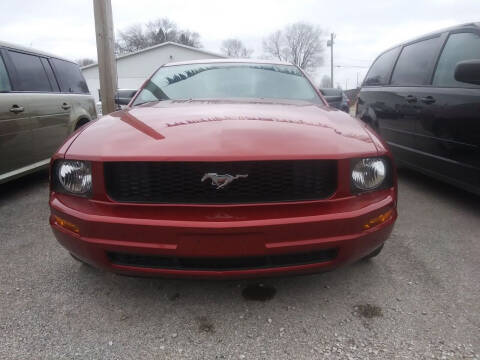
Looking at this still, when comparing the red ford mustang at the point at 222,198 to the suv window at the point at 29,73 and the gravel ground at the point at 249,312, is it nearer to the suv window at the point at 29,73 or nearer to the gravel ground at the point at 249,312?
the gravel ground at the point at 249,312

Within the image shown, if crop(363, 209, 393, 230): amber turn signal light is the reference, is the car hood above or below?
above

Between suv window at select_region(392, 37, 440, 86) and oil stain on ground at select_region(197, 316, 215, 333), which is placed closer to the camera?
oil stain on ground at select_region(197, 316, 215, 333)

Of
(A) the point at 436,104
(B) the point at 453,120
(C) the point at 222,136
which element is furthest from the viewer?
(A) the point at 436,104

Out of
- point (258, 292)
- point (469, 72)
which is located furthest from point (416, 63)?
point (258, 292)

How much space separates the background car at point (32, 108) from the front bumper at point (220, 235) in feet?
7.88

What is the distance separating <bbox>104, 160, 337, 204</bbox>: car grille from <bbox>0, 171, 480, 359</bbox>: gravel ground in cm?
62

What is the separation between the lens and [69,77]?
200 inches

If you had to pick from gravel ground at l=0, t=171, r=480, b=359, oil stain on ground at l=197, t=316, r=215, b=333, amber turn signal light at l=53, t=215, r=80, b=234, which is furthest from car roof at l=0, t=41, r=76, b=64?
oil stain on ground at l=197, t=316, r=215, b=333

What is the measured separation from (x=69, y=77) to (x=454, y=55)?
15.6 ft

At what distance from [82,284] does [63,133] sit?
9.80 feet

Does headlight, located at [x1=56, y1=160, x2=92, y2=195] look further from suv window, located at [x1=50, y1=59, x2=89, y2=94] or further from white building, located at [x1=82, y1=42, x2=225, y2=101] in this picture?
white building, located at [x1=82, y1=42, x2=225, y2=101]

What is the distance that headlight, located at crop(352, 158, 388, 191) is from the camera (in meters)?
1.72

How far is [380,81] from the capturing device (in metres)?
4.79

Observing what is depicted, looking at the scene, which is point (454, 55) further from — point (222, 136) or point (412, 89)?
point (222, 136)
